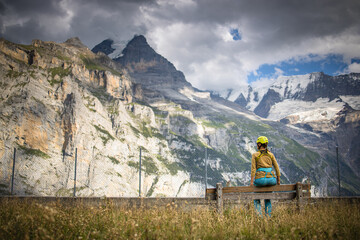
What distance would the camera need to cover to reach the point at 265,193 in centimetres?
798

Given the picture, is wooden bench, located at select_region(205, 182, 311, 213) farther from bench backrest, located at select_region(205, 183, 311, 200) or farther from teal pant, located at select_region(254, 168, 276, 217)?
teal pant, located at select_region(254, 168, 276, 217)

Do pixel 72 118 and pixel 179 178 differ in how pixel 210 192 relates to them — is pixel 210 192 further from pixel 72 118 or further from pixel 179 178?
pixel 179 178

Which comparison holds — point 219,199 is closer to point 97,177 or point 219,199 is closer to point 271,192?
point 271,192

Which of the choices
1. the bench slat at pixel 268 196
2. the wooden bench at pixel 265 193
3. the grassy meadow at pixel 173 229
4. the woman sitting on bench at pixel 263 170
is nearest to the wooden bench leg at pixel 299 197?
the wooden bench at pixel 265 193

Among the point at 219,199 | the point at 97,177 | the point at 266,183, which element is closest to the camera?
the point at 266,183

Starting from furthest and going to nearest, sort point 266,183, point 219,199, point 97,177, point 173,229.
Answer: point 97,177, point 219,199, point 266,183, point 173,229

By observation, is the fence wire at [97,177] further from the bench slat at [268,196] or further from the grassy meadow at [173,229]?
the grassy meadow at [173,229]

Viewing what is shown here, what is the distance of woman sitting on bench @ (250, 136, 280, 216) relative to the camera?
803cm

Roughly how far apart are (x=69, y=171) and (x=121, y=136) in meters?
47.7

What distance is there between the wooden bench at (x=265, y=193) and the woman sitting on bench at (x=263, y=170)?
172 millimetres

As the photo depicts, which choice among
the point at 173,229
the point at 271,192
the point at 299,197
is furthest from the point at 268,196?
the point at 173,229

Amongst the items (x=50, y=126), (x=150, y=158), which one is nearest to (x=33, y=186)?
(x=50, y=126)

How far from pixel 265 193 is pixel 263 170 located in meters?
0.60

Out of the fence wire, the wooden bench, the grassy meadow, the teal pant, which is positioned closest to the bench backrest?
the wooden bench
